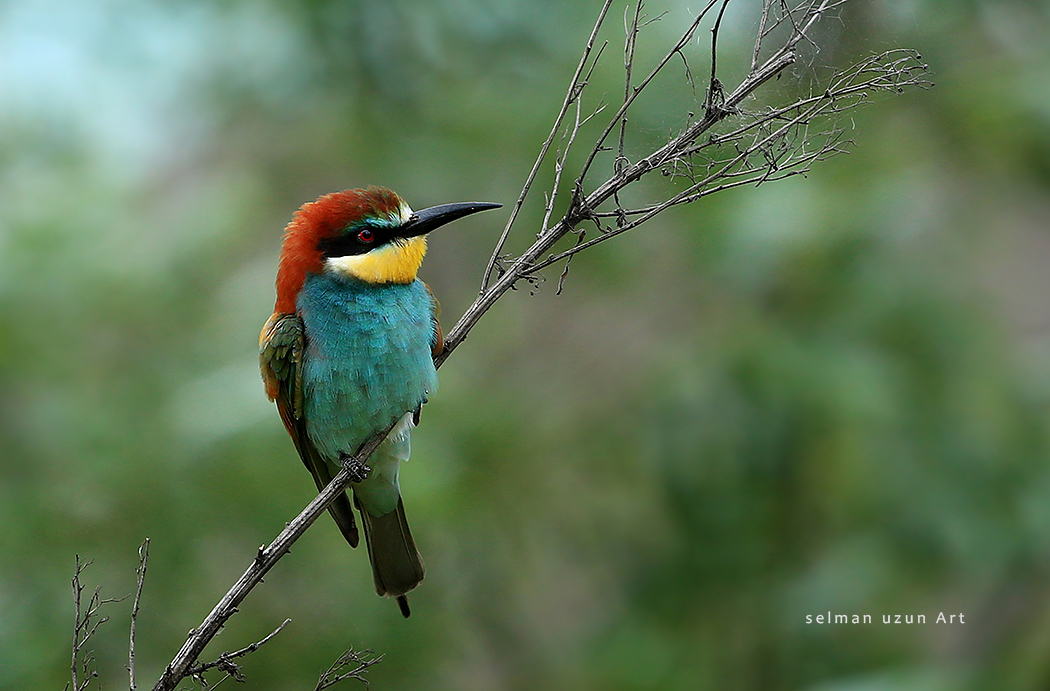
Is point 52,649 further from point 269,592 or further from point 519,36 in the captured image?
point 519,36

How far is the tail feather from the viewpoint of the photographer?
6.13ft

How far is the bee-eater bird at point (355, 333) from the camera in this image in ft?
5.73

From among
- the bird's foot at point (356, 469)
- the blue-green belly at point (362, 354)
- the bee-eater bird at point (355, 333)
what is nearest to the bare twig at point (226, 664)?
the bird's foot at point (356, 469)

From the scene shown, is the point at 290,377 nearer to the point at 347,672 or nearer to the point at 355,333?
the point at 355,333

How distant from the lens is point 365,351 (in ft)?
5.90

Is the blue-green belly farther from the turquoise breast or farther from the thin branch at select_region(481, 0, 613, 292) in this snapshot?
the thin branch at select_region(481, 0, 613, 292)

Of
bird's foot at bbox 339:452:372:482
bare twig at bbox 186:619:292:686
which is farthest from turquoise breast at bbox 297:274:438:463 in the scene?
bare twig at bbox 186:619:292:686

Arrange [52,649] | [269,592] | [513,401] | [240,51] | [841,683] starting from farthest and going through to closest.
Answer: [240,51]
[513,401]
[269,592]
[841,683]
[52,649]

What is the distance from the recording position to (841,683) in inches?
91.6

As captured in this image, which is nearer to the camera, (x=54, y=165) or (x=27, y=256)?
(x=27, y=256)

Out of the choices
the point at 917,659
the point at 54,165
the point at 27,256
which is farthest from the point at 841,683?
the point at 54,165

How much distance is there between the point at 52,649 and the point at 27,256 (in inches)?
42.0

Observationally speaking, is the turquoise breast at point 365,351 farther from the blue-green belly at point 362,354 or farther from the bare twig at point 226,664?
the bare twig at point 226,664

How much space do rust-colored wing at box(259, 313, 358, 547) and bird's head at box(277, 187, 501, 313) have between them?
2.7 inches
